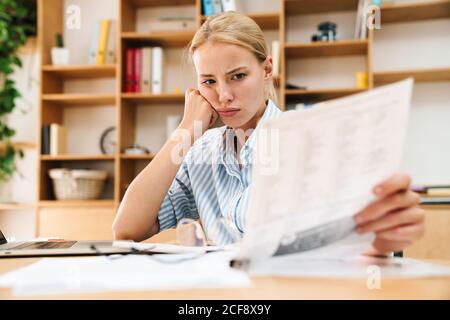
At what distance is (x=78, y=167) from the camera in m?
3.41

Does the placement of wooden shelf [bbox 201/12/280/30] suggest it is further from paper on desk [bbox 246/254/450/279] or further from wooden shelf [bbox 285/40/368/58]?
paper on desk [bbox 246/254/450/279]

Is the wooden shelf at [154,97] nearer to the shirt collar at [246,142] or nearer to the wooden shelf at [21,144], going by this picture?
the wooden shelf at [21,144]

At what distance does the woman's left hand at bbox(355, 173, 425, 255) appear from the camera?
Answer: 629 mm

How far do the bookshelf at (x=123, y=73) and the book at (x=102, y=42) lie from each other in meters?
0.07

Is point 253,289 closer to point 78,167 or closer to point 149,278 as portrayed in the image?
point 149,278

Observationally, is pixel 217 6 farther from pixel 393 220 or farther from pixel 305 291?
pixel 305 291

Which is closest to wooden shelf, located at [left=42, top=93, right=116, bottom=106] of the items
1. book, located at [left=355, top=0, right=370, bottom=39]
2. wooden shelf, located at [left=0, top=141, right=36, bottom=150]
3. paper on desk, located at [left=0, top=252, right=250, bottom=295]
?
wooden shelf, located at [left=0, top=141, right=36, bottom=150]

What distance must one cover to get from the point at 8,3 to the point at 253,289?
10.6ft

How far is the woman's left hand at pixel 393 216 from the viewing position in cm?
63

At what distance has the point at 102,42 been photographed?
3.17 metres

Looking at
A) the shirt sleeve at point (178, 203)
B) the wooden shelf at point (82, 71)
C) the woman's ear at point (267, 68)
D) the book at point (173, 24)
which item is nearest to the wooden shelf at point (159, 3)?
the book at point (173, 24)
